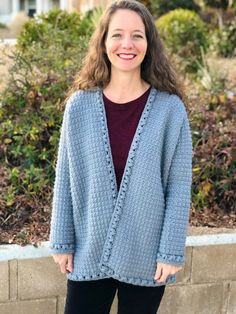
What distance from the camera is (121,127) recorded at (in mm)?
2250

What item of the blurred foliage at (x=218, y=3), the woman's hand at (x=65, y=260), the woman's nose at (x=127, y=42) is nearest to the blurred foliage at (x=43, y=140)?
the woman's hand at (x=65, y=260)

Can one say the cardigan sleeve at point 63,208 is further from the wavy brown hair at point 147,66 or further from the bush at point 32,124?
the bush at point 32,124

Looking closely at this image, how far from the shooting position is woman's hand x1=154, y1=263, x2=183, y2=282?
2.20 meters

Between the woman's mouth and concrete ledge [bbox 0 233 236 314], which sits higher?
the woman's mouth

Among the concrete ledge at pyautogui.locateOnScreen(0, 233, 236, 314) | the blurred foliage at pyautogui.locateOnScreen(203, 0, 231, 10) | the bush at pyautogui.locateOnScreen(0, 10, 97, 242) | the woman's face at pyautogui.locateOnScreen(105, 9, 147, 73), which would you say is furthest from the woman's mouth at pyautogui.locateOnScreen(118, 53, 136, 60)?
the blurred foliage at pyautogui.locateOnScreen(203, 0, 231, 10)

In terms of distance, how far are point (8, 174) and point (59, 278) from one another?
0.98 metres

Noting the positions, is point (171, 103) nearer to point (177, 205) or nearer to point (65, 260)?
point (177, 205)

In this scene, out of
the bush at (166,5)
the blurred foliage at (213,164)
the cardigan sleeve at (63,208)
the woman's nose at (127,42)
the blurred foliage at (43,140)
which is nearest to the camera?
the woman's nose at (127,42)

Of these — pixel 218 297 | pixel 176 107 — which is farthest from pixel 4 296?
pixel 176 107

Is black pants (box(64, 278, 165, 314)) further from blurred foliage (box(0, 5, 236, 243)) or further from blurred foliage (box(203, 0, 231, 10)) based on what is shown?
blurred foliage (box(203, 0, 231, 10))

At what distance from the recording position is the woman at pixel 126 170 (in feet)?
7.23

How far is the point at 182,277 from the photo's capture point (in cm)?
310

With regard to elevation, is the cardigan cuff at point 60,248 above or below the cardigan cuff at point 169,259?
below

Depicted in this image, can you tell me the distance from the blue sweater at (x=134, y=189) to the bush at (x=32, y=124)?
117cm
